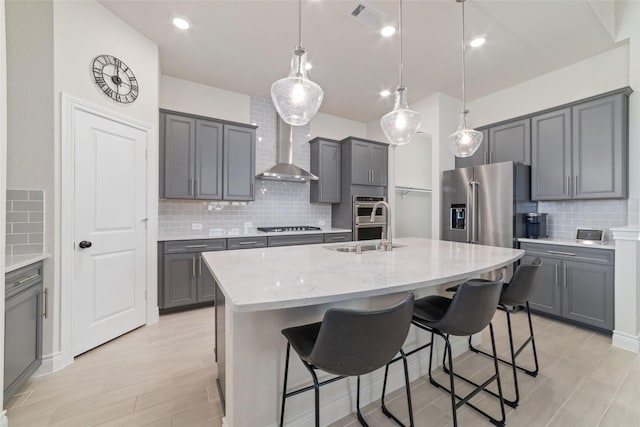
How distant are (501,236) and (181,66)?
4.54 metres

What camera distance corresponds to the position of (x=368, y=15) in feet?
7.79

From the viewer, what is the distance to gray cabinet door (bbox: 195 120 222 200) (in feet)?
11.0

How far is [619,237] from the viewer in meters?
2.37

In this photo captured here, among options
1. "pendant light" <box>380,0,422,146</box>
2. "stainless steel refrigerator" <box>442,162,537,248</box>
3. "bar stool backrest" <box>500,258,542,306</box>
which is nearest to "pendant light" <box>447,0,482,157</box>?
"pendant light" <box>380,0,422,146</box>

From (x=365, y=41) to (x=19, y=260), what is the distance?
11.3 feet

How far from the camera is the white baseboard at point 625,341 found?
7.38ft

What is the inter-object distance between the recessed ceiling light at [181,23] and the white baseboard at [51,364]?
3.02 metres

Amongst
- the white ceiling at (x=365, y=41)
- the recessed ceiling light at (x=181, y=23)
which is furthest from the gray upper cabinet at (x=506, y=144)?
the recessed ceiling light at (x=181, y=23)

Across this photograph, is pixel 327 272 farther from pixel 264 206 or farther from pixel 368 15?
pixel 264 206

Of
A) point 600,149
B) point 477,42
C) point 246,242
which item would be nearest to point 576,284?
point 600,149

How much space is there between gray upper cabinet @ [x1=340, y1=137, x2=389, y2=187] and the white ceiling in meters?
0.89

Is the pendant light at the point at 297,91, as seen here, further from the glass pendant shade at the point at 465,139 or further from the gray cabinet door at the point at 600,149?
the gray cabinet door at the point at 600,149

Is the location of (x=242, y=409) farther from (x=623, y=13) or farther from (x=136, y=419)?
(x=623, y=13)

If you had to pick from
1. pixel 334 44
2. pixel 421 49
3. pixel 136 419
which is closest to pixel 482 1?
pixel 421 49
